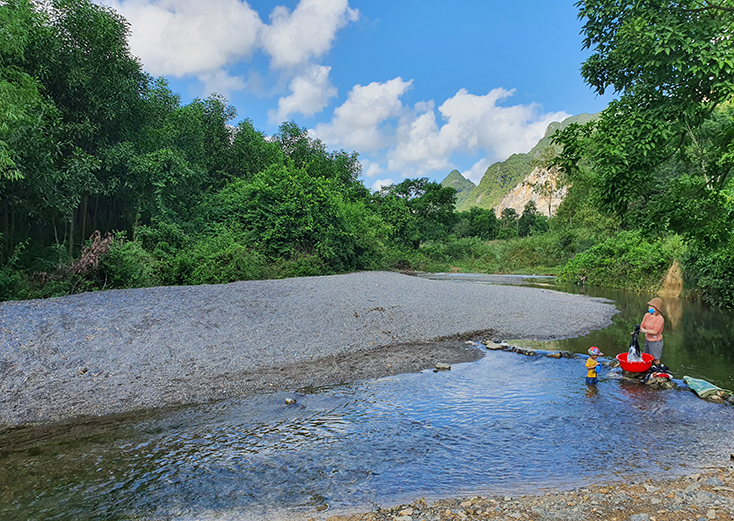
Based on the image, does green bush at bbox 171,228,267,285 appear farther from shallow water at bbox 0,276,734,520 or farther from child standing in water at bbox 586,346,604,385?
child standing in water at bbox 586,346,604,385

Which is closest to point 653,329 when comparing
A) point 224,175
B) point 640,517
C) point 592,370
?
point 592,370

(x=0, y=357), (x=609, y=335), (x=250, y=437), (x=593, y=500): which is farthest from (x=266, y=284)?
(x=593, y=500)

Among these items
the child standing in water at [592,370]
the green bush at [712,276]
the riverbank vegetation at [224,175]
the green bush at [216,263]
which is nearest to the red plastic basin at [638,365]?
the child standing in water at [592,370]

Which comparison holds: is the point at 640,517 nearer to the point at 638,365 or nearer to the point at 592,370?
the point at 592,370

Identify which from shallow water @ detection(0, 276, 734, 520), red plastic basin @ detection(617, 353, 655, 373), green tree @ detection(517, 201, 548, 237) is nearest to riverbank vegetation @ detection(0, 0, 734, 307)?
red plastic basin @ detection(617, 353, 655, 373)

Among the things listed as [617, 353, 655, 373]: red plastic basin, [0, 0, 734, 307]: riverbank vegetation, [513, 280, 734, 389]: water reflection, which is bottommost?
[513, 280, 734, 389]: water reflection

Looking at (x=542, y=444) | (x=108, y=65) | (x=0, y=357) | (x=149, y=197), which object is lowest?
(x=542, y=444)

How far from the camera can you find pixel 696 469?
4.53m

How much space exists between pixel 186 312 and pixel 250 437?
18.7 ft

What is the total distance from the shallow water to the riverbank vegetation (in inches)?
145

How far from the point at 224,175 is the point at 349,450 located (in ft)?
101

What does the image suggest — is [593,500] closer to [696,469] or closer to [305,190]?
[696,469]

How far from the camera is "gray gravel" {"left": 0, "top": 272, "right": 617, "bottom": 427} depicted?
6562 millimetres

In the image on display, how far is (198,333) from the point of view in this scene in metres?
9.08
